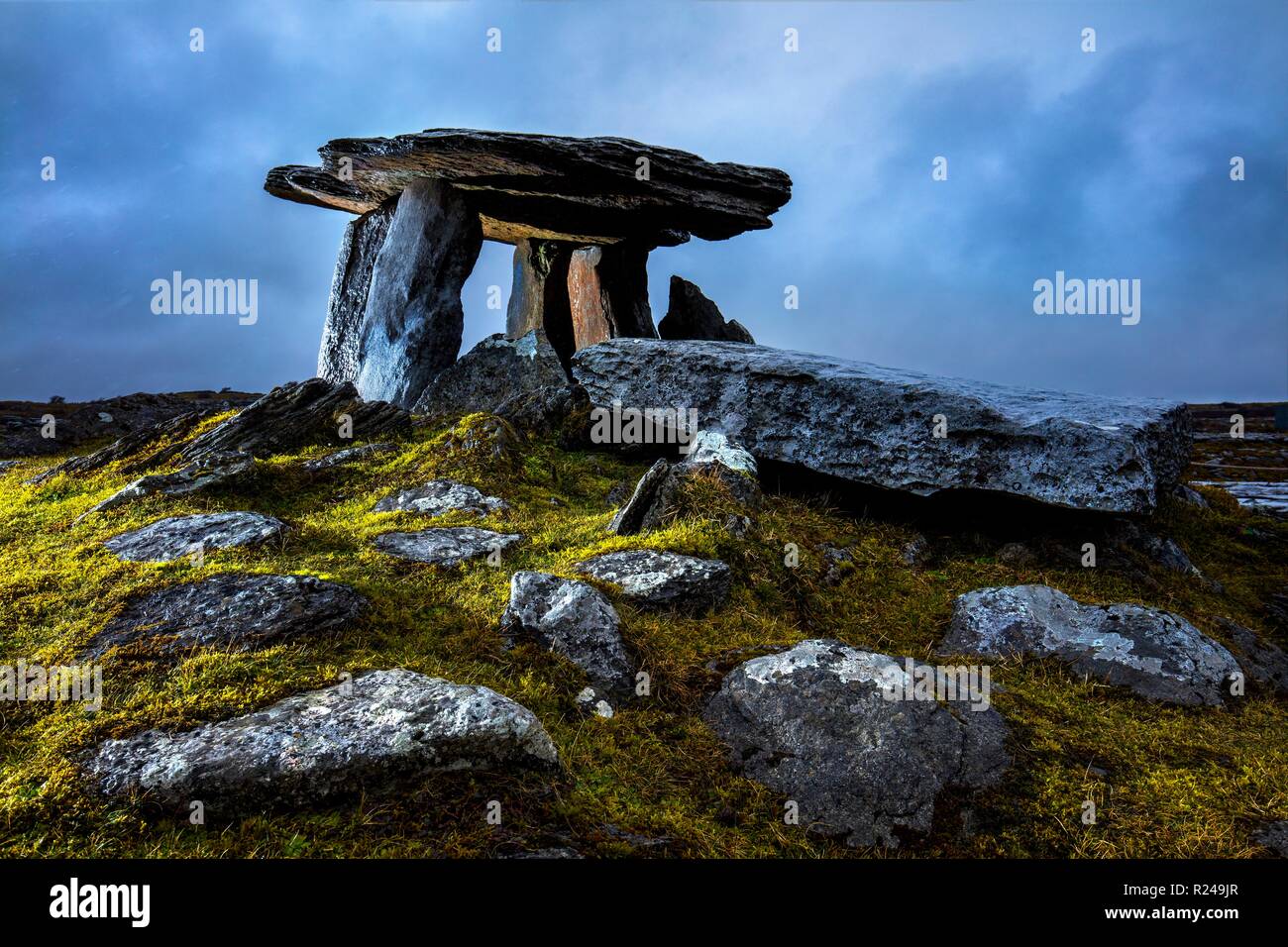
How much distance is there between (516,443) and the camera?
37.7 ft

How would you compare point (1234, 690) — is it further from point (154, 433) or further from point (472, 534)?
point (154, 433)

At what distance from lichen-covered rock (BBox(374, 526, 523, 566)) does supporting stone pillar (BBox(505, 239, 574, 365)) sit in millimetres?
12606

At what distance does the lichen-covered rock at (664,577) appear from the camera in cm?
674

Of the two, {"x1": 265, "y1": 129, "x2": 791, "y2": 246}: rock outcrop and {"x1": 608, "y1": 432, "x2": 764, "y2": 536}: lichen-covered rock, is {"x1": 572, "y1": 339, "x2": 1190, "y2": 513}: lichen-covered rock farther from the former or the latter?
{"x1": 265, "y1": 129, "x2": 791, "y2": 246}: rock outcrop

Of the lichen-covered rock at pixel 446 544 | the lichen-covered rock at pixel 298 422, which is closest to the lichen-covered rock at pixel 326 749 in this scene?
the lichen-covered rock at pixel 446 544

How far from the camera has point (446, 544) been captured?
816cm

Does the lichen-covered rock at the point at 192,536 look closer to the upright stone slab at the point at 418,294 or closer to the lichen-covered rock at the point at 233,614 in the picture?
the lichen-covered rock at the point at 233,614

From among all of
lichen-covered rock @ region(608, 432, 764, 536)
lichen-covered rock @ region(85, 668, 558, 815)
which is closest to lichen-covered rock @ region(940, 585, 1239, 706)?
lichen-covered rock @ region(608, 432, 764, 536)

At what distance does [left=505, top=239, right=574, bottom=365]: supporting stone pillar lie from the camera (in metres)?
20.9

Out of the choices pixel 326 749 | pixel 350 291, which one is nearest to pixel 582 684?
pixel 326 749

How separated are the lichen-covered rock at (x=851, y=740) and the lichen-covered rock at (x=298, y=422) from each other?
8354 millimetres

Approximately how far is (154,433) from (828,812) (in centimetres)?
1181
